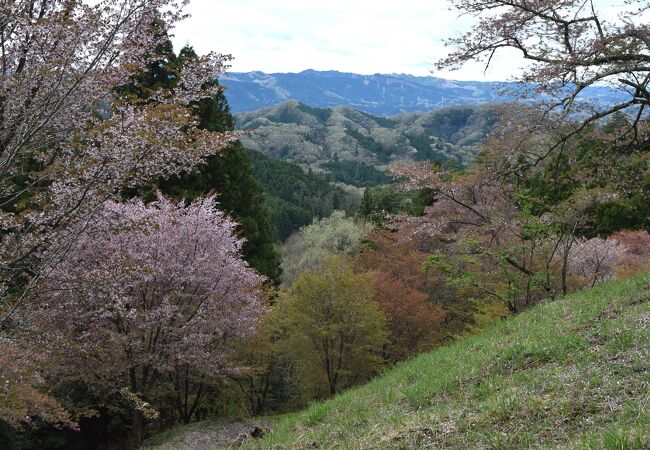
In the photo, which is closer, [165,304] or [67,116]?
[67,116]

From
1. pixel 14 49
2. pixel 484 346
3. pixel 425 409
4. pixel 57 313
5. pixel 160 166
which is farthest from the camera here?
pixel 57 313

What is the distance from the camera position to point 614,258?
93.4 ft

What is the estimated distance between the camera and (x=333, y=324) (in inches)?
774

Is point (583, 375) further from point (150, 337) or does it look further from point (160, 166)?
point (150, 337)

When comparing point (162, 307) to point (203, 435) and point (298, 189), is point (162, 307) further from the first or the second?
point (298, 189)

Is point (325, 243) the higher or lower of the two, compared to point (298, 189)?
lower

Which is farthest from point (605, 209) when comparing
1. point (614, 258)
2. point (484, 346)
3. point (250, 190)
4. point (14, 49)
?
point (14, 49)

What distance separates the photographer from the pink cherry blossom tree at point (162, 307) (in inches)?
525

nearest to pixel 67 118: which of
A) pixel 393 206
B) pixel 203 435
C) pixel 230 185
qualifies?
pixel 203 435

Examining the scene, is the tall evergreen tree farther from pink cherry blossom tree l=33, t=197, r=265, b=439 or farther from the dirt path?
the dirt path

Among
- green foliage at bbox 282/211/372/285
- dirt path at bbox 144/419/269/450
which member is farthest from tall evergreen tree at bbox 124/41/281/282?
green foliage at bbox 282/211/372/285

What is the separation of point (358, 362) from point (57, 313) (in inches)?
472

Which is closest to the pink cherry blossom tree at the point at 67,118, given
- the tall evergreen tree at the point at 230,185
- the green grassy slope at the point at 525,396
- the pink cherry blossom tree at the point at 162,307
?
the green grassy slope at the point at 525,396

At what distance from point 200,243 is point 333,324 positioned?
709 centimetres
